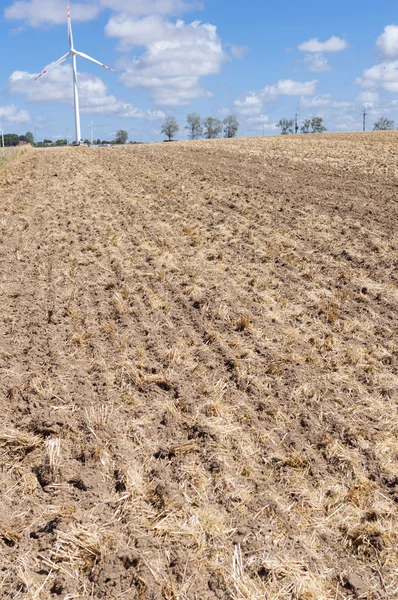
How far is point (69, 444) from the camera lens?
174 inches

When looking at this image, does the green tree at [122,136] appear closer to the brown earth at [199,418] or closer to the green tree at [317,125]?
the green tree at [317,125]

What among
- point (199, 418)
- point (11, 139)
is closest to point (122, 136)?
point (11, 139)

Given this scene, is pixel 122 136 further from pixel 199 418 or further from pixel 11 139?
pixel 199 418

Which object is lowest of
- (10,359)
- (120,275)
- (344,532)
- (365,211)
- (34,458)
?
(344,532)

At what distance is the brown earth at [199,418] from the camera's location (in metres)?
3.30

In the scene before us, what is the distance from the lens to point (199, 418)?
4836 mm

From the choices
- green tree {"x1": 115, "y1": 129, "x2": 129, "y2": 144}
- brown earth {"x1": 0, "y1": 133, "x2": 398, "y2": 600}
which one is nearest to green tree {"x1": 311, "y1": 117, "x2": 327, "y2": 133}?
green tree {"x1": 115, "y1": 129, "x2": 129, "y2": 144}

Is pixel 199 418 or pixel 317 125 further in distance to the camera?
pixel 317 125

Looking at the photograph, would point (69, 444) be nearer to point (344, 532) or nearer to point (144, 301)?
point (344, 532)

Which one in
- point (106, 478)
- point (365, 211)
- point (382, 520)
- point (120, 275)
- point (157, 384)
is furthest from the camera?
point (365, 211)

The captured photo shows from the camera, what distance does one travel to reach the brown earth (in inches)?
130

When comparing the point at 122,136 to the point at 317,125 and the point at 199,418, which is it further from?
the point at 199,418

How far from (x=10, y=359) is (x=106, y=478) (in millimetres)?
2437

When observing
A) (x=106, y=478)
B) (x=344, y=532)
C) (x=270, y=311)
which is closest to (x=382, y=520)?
(x=344, y=532)
